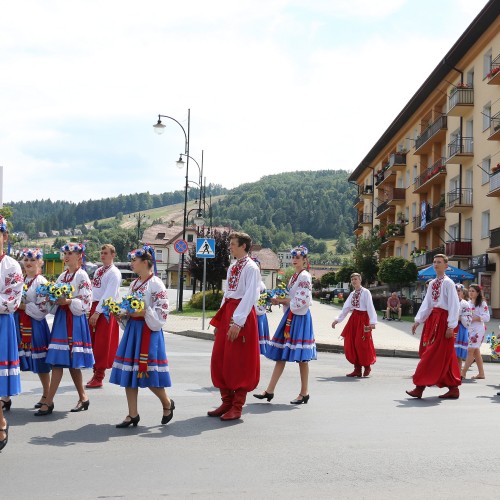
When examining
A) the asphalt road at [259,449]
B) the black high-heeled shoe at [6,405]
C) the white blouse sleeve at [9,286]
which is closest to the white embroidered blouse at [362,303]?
the asphalt road at [259,449]

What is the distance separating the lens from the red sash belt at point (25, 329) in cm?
859

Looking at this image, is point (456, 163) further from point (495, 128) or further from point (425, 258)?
point (425, 258)

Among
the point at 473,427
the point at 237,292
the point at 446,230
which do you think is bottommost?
the point at 473,427

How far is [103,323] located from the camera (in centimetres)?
1081

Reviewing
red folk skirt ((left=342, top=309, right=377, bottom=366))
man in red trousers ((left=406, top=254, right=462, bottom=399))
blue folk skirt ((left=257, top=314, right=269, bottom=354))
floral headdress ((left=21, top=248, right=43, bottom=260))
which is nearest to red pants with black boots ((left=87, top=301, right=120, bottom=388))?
floral headdress ((left=21, top=248, right=43, bottom=260))

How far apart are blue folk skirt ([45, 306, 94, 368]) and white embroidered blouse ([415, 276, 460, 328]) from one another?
4.99 metres

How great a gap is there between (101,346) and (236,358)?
2976mm

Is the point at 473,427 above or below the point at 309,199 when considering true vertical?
below

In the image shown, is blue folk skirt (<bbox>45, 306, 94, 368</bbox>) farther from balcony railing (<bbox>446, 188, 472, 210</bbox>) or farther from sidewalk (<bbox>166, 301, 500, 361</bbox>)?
balcony railing (<bbox>446, 188, 472, 210</bbox>)

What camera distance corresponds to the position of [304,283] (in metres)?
9.94

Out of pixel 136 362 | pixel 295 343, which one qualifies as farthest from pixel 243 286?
pixel 295 343

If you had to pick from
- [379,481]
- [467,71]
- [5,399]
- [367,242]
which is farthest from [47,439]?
[367,242]

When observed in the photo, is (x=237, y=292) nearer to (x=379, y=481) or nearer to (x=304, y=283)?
(x=304, y=283)

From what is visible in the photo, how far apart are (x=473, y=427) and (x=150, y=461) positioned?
3.88 metres
